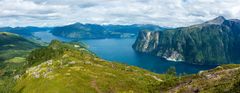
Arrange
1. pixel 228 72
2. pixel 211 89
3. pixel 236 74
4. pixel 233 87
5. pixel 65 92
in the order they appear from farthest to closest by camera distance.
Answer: pixel 65 92 < pixel 228 72 < pixel 236 74 < pixel 211 89 < pixel 233 87

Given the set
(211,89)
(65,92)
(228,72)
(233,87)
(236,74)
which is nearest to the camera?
(233,87)

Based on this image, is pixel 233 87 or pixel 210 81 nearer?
pixel 233 87

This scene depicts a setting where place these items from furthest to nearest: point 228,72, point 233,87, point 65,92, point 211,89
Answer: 1. point 65,92
2. point 228,72
3. point 211,89
4. point 233,87

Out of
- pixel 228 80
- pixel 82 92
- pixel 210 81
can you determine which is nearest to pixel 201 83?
pixel 210 81

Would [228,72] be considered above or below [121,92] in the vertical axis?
above

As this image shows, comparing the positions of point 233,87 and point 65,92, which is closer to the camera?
point 233,87

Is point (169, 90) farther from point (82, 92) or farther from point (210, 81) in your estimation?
point (82, 92)

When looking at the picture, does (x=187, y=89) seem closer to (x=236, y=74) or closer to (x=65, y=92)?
(x=236, y=74)

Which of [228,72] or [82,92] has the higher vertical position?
[228,72]

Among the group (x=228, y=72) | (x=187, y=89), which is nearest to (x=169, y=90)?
(x=187, y=89)
